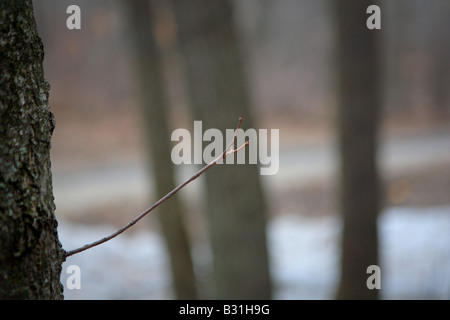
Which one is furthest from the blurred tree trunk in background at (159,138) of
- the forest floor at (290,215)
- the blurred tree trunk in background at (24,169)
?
the blurred tree trunk in background at (24,169)

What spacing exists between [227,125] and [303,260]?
438 centimetres

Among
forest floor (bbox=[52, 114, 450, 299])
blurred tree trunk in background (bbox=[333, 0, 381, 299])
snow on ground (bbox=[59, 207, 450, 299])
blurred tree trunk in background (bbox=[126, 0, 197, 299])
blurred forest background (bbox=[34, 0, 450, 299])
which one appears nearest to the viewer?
blurred tree trunk in background (bbox=[333, 0, 381, 299])

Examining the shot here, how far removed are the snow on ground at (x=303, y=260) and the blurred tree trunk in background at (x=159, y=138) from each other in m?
1.10

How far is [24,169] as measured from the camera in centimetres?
105

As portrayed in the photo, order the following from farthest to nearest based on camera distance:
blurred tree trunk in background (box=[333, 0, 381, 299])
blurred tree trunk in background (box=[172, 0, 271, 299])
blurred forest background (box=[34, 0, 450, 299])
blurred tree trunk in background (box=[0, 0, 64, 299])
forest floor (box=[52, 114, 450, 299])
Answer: forest floor (box=[52, 114, 450, 299]) < blurred forest background (box=[34, 0, 450, 299]) < blurred tree trunk in background (box=[333, 0, 381, 299]) < blurred tree trunk in background (box=[172, 0, 271, 299]) < blurred tree trunk in background (box=[0, 0, 64, 299])

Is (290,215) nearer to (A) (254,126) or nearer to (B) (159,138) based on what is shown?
(B) (159,138)

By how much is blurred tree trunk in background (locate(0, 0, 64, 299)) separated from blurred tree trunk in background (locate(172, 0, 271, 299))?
105 inches

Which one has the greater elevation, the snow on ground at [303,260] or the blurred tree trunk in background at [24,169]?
the blurred tree trunk in background at [24,169]

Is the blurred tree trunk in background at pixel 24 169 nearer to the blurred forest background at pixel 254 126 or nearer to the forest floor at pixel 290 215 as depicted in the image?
the blurred forest background at pixel 254 126

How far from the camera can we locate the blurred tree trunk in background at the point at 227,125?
3.71 m

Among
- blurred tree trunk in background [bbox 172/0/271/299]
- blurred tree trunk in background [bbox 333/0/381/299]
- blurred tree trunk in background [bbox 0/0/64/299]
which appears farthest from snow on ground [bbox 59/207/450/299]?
blurred tree trunk in background [bbox 0/0/64/299]

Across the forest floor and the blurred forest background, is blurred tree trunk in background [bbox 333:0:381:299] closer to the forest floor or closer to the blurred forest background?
the blurred forest background

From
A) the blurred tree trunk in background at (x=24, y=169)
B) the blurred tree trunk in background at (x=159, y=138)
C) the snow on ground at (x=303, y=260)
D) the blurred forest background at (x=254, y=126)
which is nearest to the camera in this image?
the blurred tree trunk in background at (x=24, y=169)

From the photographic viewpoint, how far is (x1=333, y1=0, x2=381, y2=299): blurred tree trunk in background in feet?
14.7
